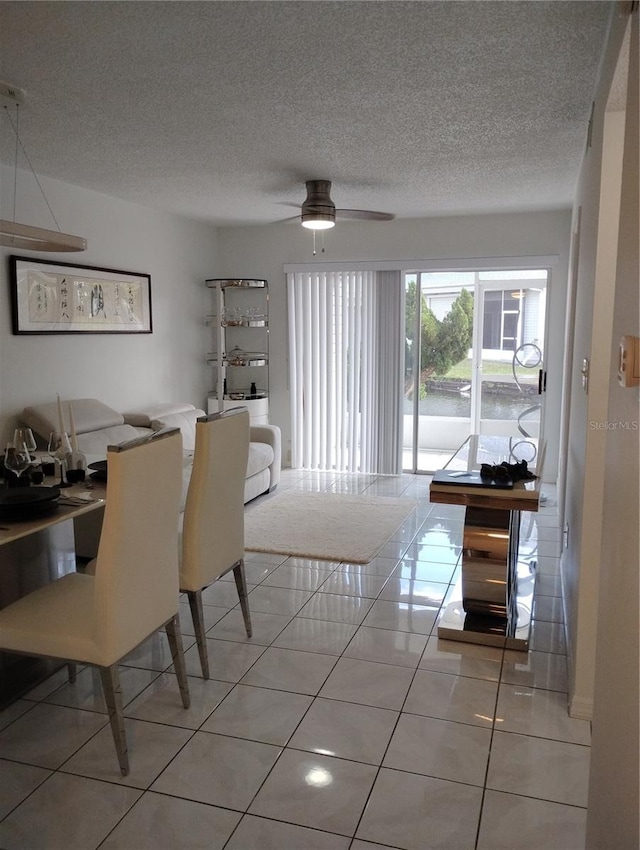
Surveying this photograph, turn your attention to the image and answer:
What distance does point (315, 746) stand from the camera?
2357 millimetres

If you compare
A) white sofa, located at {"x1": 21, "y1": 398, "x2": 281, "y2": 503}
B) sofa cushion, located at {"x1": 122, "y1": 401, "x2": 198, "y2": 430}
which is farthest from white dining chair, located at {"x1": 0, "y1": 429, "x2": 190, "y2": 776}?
sofa cushion, located at {"x1": 122, "y1": 401, "x2": 198, "y2": 430}

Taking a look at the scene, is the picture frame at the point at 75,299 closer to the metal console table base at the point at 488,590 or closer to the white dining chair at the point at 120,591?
the white dining chair at the point at 120,591

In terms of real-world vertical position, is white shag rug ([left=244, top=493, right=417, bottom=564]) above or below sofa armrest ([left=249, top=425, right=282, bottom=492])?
below

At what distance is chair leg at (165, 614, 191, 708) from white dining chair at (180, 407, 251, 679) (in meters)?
0.21

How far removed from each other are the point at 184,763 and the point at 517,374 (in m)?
5.30

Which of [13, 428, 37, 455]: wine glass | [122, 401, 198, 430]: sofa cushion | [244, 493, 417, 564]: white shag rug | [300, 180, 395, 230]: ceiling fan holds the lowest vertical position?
[244, 493, 417, 564]: white shag rug

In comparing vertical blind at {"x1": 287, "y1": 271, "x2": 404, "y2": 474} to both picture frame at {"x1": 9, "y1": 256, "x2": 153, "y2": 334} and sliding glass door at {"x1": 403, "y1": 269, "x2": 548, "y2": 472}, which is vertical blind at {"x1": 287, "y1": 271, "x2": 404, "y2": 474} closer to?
sliding glass door at {"x1": 403, "y1": 269, "x2": 548, "y2": 472}

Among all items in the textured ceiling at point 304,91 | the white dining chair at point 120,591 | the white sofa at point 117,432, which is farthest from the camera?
the white sofa at point 117,432

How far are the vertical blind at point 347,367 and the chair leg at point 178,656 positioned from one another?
4.43 m

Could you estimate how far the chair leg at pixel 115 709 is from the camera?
216 cm

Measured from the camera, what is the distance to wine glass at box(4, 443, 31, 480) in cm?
270

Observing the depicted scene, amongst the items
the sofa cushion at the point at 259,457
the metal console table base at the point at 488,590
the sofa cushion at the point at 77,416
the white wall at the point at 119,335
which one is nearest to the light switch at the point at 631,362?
the metal console table base at the point at 488,590

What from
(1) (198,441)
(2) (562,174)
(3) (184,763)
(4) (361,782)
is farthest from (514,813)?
(2) (562,174)

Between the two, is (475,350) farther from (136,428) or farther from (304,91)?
(304,91)
